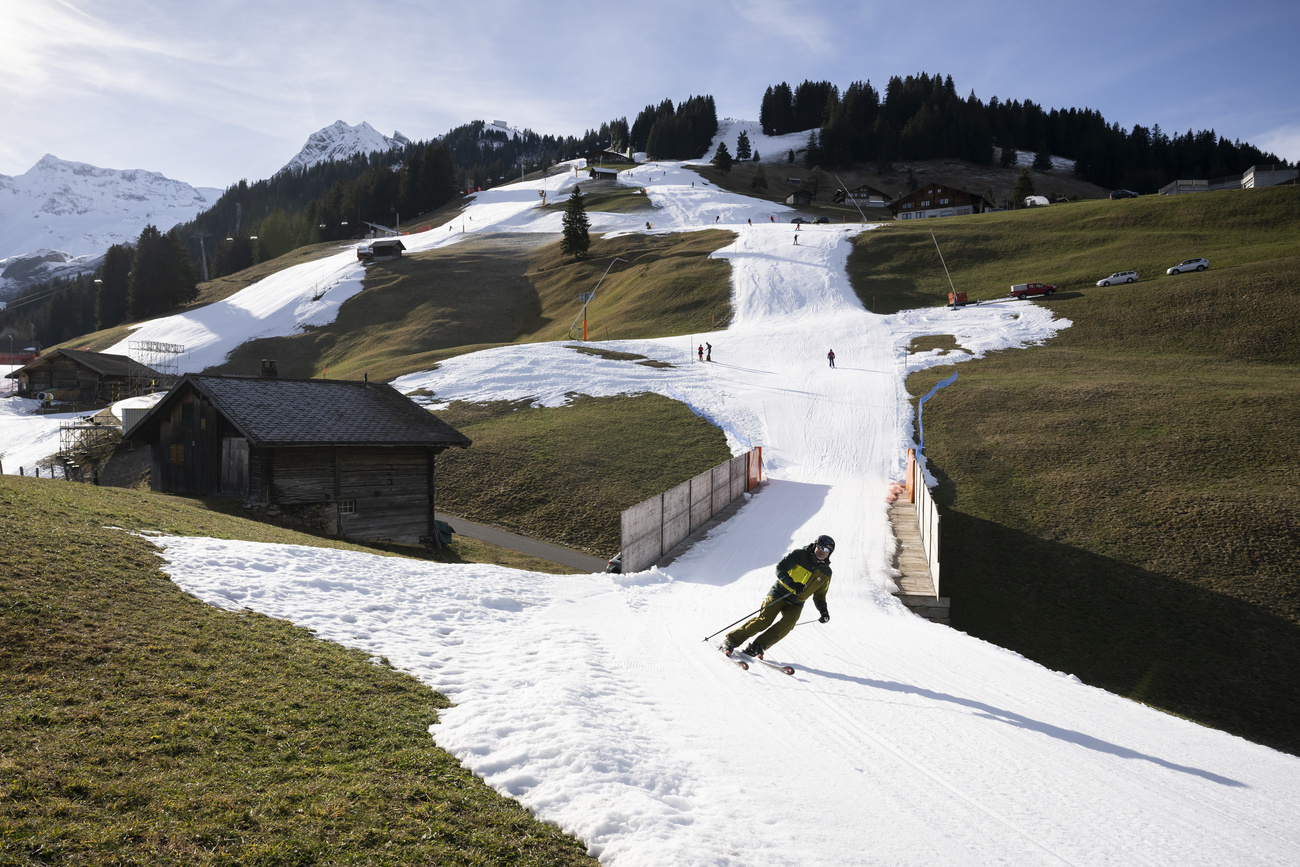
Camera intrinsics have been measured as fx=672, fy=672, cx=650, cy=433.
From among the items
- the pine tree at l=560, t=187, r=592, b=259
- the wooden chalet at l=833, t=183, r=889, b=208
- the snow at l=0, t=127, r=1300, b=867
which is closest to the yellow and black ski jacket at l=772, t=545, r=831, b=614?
the snow at l=0, t=127, r=1300, b=867

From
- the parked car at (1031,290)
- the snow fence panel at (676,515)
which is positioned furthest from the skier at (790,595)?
the parked car at (1031,290)

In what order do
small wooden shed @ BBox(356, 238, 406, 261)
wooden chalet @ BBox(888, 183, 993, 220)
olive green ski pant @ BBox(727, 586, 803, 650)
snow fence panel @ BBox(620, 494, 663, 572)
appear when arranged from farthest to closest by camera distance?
wooden chalet @ BBox(888, 183, 993, 220) → small wooden shed @ BBox(356, 238, 406, 261) → snow fence panel @ BBox(620, 494, 663, 572) → olive green ski pant @ BBox(727, 586, 803, 650)

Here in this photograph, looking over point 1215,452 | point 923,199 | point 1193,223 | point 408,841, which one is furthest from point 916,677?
point 923,199

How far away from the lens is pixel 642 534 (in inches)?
785

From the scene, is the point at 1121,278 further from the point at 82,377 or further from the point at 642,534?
the point at 82,377

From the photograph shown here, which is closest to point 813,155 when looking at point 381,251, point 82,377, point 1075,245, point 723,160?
point 723,160

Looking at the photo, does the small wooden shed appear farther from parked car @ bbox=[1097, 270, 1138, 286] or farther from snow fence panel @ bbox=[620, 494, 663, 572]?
snow fence panel @ bbox=[620, 494, 663, 572]

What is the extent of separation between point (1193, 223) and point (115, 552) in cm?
8449

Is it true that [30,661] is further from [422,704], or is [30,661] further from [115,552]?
[115,552]

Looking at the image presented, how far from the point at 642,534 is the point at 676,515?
2.73 metres

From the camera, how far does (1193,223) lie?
64875 millimetres

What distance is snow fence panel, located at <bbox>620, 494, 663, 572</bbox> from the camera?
62.6ft

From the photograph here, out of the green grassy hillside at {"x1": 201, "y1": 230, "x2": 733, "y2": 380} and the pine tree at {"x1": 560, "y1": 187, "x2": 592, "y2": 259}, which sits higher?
the pine tree at {"x1": 560, "y1": 187, "x2": 592, "y2": 259}

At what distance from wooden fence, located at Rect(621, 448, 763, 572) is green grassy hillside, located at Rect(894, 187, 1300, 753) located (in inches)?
327
